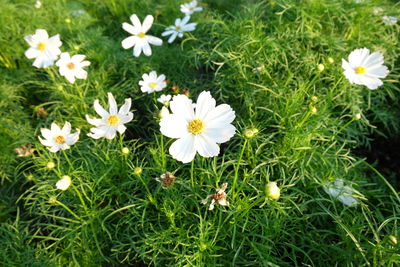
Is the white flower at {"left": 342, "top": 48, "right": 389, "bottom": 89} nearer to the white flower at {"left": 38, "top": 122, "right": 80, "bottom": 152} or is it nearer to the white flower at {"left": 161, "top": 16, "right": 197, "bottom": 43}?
the white flower at {"left": 161, "top": 16, "right": 197, "bottom": 43}

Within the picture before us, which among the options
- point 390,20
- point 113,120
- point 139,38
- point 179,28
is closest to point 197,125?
point 113,120

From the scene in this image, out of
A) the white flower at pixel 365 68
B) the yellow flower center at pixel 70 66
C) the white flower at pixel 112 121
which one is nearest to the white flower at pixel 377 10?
the white flower at pixel 365 68

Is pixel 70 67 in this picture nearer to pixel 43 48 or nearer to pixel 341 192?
pixel 43 48

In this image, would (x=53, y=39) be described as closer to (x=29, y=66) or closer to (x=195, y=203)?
(x=29, y=66)

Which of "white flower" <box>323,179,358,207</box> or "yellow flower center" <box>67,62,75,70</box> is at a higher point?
"yellow flower center" <box>67,62,75,70</box>

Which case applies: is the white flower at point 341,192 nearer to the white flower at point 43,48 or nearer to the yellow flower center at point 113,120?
the yellow flower center at point 113,120

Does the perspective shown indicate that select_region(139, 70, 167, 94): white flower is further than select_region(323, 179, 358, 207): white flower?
Yes

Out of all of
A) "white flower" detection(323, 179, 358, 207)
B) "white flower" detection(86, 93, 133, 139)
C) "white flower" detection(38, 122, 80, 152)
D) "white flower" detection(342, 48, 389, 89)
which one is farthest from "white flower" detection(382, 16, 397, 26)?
"white flower" detection(38, 122, 80, 152)
